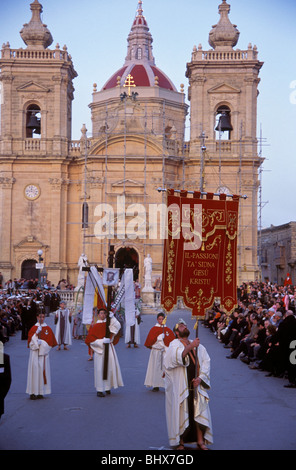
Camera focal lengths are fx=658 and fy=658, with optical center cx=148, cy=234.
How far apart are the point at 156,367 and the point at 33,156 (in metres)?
30.1

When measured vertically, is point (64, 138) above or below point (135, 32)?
below

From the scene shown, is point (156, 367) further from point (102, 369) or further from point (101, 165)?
point (101, 165)

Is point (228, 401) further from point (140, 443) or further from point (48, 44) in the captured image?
point (48, 44)

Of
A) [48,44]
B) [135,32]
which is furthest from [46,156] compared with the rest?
[135,32]

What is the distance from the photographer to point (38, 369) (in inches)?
484

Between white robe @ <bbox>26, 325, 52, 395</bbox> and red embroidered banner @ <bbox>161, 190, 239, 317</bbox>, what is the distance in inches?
128

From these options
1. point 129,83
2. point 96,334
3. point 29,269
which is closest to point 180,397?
point 96,334

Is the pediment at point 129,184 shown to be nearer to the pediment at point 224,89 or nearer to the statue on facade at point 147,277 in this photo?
the pediment at point 224,89

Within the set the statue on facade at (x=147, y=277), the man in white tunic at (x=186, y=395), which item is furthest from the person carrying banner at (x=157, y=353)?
the statue on facade at (x=147, y=277)

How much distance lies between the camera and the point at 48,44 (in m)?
43.9

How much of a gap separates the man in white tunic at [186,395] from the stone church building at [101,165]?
31.1 m
